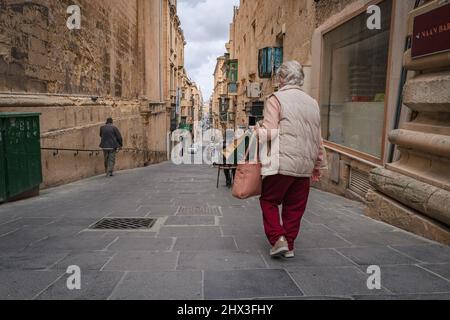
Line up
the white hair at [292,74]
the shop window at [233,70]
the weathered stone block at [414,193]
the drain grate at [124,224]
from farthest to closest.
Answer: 1. the shop window at [233,70]
2. the drain grate at [124,224]
3. the weathered stone block at [414,193]
4. the white hair at [292,74]

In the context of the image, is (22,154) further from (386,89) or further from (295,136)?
(386,89)

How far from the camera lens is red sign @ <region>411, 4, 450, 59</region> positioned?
347 centimetres

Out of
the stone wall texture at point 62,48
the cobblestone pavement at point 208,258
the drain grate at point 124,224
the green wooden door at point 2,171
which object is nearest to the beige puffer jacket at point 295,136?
the cobblestone pavement at point 208,258

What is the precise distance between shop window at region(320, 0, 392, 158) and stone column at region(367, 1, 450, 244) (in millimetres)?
1505

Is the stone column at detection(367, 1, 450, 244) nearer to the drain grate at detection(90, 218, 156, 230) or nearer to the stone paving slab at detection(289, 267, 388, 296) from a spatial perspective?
the stone paving slab at detection(289, 267, 388, 296)

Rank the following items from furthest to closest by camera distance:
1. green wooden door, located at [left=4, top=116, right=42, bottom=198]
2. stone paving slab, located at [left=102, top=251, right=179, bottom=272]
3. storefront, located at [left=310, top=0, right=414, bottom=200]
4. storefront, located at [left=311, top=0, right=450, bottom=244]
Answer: green wooden door, located at [left=4, top=116, right=42, bottom=198]
storefront, located at [left=310, top=0, right=414, bottom=200]
storefront, located at [left=311, top=0, right=450, bottom=244]
stone paving slab, located at [left=102, top=251, right=179, bottom=272]

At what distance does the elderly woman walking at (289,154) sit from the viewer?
10.0 ft

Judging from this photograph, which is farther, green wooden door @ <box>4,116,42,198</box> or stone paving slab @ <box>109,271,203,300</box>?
green wooden door @ <box>4,116,42,198</box>

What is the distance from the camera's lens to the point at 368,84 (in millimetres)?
6480

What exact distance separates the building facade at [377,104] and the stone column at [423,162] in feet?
0.03

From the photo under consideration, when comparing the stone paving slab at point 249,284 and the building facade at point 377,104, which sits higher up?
the building facade at point 377,104

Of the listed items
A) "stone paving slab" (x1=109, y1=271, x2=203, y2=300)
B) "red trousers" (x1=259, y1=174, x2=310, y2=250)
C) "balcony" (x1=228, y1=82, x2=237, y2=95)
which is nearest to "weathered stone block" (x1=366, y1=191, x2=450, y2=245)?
"red trousers" (x1=259, y1=174, x2=310, y2=250)

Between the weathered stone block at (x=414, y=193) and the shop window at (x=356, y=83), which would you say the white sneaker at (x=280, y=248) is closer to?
the weathered stone block at (x=414, y=193)
